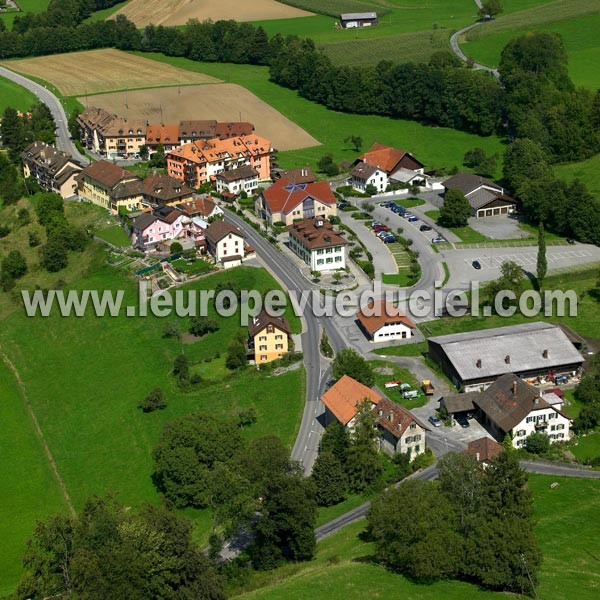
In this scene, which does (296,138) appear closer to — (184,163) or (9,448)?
(184,163)

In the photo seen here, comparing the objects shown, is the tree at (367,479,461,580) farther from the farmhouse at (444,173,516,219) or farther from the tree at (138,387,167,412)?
the farmhouse at (444,173,516,219)

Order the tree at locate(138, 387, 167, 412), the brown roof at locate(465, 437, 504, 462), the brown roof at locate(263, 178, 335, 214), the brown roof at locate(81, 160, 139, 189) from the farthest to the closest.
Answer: the brown roof at locate(81, 160, 139, 189) < the brown roof at locate(263, 178, 335, 214) < the tree at locate(138, 387, 167, 412) < the brown roof at locate(465, 437, 504, 462)

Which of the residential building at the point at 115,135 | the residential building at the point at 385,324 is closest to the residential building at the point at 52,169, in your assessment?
the residential building at the point at 115,135

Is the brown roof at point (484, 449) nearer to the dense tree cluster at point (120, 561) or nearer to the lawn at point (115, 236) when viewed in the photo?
the dense tree cluster at point (120, 561)

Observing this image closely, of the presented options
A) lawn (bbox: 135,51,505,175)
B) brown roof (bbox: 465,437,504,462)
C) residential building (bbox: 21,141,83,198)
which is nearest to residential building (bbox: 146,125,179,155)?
residential building (bbox: 21,141,83,198)

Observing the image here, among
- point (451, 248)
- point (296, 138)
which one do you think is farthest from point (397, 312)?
point (296, 138)
